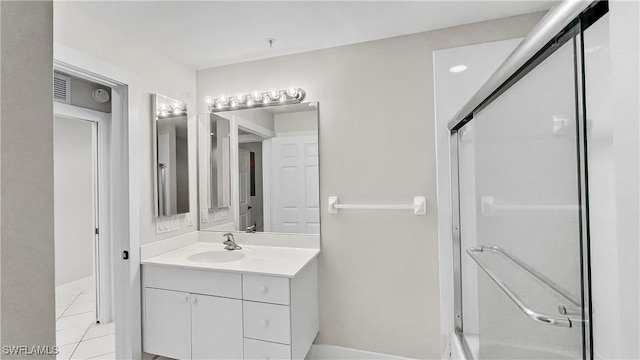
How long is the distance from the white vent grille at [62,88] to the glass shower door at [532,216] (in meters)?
2.79

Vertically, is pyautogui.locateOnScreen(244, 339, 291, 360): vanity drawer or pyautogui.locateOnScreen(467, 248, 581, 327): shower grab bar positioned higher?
pyautogui.locateOnScreen(467, 248, 581, 327): shower grab bar

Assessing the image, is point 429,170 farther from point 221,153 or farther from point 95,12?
point 95,12

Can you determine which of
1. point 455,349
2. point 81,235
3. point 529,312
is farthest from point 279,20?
point 81,235

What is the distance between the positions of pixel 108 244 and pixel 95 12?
198cm

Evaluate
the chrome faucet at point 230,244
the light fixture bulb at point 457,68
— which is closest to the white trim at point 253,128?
the chrome faucet at point 230,244

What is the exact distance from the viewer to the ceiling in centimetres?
172

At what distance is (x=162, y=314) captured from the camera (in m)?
1.99

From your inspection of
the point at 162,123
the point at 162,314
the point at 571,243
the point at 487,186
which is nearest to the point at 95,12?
the point at 162,123

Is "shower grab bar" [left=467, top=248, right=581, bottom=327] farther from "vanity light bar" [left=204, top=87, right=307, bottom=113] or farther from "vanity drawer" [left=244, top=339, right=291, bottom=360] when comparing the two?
"vanity light bar" [left=204, top=87, right=307, bottom=113]

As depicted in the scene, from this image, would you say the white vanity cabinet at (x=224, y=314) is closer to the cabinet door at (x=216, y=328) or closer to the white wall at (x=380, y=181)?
the cabinet door at (x=216, y=328)

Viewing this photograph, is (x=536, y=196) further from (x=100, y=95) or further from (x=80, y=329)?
(x=80, y=329)

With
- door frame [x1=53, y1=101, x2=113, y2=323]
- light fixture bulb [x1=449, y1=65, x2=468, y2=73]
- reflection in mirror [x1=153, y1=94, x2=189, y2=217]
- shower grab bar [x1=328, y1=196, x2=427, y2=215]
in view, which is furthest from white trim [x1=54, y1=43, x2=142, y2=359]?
light fixture bulb [x1=449, y1=65, x2=468, y2=73]

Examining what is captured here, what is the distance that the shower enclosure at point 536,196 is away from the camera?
620mm

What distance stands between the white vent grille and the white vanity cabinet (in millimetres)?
1412
